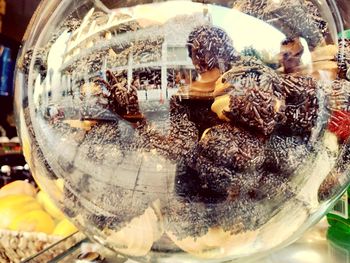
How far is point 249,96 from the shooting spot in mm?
422

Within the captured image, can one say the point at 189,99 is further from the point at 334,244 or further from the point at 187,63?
the point at 334,244

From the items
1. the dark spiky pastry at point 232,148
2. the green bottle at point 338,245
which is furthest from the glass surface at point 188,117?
the green bottle at point 338,245

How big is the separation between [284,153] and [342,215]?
363mm

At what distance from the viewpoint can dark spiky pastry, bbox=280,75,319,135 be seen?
0.43 meters

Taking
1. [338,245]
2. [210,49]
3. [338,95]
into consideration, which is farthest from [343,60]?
[338,245]

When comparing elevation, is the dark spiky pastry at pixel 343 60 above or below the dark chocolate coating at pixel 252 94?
above

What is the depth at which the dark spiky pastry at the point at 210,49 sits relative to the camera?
414 millimetres

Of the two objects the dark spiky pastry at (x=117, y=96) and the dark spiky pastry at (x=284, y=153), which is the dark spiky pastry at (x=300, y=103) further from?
the dark spiky pastry at (x=117, y=96)

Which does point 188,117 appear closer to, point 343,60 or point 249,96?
point 249,96

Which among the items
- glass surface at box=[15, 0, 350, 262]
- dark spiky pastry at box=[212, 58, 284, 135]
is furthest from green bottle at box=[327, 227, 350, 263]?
dark spiky pastry at box=[212, 58, 284, 135]

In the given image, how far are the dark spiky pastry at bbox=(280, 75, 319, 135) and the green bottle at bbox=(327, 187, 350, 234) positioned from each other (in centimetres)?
34

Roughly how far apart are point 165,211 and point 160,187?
0.08 feet

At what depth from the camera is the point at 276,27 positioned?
441mm

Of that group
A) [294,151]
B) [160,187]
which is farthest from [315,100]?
[160,187]
